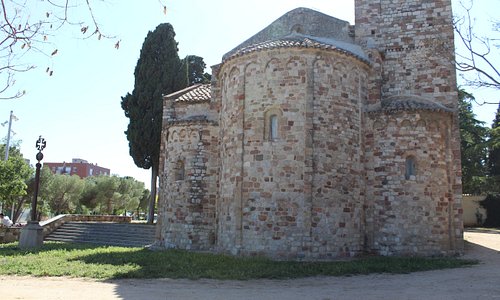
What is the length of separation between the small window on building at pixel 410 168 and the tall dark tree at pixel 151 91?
1507cm

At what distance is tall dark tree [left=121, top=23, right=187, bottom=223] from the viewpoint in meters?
25.4

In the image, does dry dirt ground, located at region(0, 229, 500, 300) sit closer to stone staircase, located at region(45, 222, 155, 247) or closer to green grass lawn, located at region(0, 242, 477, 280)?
green grass lawn, located at region(0, 242, 477, 280)

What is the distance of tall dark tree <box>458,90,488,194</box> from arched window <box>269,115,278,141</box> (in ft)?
75.4

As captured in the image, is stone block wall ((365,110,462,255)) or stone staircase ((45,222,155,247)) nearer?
stone block wall ((365,110,462,255))

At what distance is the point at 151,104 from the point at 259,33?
32.1 feet

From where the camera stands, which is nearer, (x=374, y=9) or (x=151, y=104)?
(x=374, y=9)

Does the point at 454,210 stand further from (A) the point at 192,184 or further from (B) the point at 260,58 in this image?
(A) the point at 192,184

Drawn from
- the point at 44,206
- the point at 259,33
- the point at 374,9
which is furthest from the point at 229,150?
the point at 44,206

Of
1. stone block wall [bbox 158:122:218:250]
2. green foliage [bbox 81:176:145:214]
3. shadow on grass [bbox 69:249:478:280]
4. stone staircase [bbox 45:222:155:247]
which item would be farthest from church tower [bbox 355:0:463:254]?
green foliage [bbox 81:176:145:214]

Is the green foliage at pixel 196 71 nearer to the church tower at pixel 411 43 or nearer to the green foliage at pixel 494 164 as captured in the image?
the church tower at pixel 411 43

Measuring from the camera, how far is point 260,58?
14672 mm

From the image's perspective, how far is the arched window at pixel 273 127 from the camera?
14102mm

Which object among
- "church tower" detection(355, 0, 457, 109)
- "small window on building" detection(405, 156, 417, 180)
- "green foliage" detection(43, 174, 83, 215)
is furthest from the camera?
"green foliage" detection(43, 174, 83, 215)

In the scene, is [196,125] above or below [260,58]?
below
